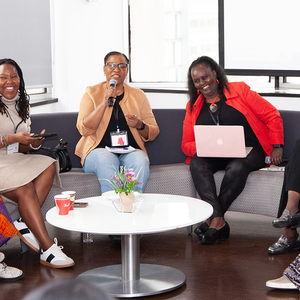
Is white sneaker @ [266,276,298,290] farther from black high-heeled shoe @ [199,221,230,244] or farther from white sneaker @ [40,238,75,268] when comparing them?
white sneaker @ [40,238,75,268]

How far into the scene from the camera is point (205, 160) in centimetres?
302

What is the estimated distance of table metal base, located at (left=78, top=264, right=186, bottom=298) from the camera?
207cm

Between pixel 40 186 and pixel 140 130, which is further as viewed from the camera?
pixel 140 130

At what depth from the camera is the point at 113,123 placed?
3.16 meters

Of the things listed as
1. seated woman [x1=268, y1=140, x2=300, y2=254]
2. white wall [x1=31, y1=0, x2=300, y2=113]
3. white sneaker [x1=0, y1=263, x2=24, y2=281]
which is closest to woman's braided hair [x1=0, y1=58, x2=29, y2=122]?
white sneaker [x1=0, y1=263, x2=24, y2=281]

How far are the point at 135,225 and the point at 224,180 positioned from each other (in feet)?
3.72

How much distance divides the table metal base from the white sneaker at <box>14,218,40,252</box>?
0.41 m

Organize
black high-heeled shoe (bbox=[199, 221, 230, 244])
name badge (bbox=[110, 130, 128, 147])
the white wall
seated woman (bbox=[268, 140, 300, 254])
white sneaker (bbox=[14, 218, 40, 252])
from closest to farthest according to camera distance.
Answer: seated woman (bbox=[268, 140, 300, 254]) < white sneaker (bbox=[14, 218, 40, 252]) < black high-heeled shoe (bbox=[199, 221, 230, 244]) < name badge (bbox=[110, 130, 128, 147]) < the white wall

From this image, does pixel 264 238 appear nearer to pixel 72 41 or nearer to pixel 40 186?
pixel 40 186

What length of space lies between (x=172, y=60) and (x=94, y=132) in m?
2.24

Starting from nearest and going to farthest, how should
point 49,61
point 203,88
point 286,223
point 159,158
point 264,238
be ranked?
point 286,223, point 264,238, point 203,88, point 159,158, point 49,61

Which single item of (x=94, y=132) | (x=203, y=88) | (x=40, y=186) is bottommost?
(x=40, y=186)

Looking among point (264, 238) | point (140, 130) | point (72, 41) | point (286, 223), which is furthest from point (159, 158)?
point (72, 41)

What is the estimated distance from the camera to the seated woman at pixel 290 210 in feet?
7.88
